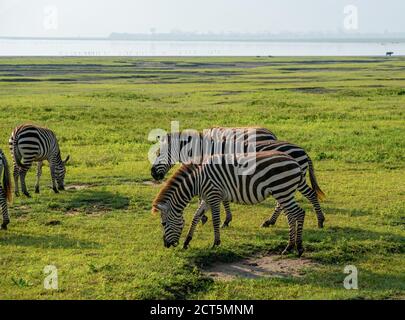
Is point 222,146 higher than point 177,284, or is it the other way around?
point 222,146

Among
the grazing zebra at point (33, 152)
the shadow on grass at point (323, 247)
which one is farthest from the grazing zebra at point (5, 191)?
the shadow on grass at point (323, 247)

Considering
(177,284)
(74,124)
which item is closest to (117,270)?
(177,284)

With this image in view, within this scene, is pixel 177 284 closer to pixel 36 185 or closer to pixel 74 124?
pixel 36 185

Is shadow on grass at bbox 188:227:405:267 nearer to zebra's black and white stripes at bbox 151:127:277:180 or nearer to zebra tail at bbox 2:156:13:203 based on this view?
zebra's black and white stripes at bbox 151:127:277:180

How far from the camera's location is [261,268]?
10.9 metres

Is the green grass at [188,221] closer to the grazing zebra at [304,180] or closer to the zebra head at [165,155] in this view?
the grazing zebra at [304,180]

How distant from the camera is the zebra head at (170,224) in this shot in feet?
38.3

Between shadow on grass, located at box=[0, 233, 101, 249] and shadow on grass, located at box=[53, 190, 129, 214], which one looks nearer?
shadow on grass, located at box=[0, 233, 101, 249]

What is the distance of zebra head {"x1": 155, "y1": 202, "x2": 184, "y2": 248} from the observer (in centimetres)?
1166

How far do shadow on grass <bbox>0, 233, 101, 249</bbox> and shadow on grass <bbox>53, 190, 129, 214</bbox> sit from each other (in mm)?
2305

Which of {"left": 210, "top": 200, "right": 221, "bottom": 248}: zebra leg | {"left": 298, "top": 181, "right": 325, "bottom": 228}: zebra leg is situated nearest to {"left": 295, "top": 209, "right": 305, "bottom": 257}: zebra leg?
{"left": 210, "top": 200, "right": 221, "bottom": 248}: zebra leg

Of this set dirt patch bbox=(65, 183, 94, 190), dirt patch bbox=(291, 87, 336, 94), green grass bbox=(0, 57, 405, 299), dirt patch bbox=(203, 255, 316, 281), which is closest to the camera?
green grass bbox=(0, 57, 405, 299)
